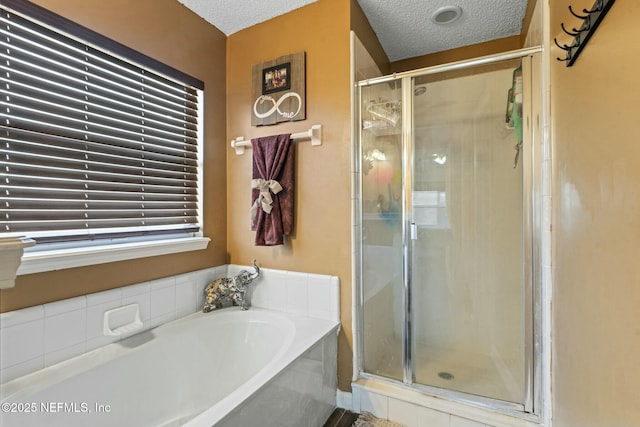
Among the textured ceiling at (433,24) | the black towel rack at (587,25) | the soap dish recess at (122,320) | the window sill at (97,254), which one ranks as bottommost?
the soap dish recess at (122,320)

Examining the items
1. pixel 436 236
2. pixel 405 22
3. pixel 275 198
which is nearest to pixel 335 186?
pixel 275 198

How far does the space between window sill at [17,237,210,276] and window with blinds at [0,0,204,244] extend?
0.07 metres

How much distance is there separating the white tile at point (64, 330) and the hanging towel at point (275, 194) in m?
0.95

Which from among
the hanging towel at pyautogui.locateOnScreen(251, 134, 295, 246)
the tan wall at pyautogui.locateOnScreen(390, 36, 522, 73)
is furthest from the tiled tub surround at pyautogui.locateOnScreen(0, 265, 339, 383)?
the tan wall at pyautogui.locateOnScreen(390, 36, 522, 73)

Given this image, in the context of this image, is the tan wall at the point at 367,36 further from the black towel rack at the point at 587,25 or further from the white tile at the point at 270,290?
the white tile at the point at 270,290

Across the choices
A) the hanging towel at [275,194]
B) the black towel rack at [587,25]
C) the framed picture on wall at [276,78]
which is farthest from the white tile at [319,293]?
the black towel rack at [587,25]

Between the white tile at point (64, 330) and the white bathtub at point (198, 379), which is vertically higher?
the white tile at point (64, 330)

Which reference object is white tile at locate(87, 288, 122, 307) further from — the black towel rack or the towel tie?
the black towel rack

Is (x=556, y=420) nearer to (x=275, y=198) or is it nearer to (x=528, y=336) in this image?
(x=528, y=336)

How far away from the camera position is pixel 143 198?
1653 millimetres

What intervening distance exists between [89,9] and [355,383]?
2.47 metres

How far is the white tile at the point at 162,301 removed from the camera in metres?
1.65

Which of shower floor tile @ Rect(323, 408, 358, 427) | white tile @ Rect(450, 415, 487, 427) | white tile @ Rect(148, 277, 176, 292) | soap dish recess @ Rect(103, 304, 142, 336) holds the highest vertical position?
white tile @ Rect(148, 277, 176, 292)

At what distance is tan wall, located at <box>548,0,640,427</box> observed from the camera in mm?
667
